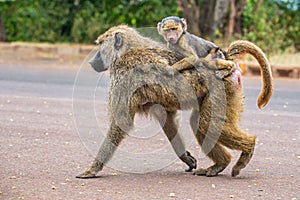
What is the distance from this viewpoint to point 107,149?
6246 millimetres

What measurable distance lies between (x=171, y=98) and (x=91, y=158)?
1.36 meters

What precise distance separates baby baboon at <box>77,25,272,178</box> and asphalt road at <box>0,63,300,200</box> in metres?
0.29

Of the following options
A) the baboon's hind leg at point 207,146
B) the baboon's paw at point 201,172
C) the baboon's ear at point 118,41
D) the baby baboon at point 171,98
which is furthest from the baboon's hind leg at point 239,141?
the baboon's ear at point 118,41

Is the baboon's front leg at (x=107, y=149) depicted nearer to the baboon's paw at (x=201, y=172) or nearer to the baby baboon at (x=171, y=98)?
the baby baboon at (x=171, y=98)

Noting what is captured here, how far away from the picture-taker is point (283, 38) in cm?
1673

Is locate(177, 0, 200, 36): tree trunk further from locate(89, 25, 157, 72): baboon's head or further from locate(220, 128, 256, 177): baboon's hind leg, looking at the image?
locate(220, 128, 256, 177): baboon's hind leg

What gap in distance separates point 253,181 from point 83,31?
12319 mm

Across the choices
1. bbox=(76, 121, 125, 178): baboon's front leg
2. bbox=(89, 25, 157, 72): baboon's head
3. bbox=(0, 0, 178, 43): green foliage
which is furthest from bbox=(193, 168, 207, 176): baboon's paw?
bbox=(0, 0, 178, 43): green foliage

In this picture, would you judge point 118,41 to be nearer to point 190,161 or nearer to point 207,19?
point 190,161

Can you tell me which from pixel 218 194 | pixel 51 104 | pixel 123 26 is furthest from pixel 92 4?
pixel 218 194

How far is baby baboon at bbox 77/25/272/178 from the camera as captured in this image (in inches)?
241

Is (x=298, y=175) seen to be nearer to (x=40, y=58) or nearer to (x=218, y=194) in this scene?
(x=218, y=194)

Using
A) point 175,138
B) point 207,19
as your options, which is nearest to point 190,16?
point 207,19

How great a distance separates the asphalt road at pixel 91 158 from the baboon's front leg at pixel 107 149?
0.09m
